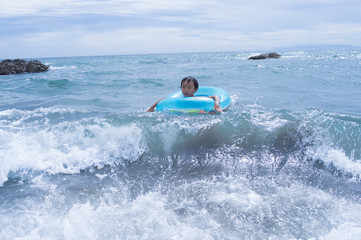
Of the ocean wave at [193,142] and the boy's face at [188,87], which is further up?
the boy's face at [188,87]

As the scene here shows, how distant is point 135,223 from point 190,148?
6.37ft

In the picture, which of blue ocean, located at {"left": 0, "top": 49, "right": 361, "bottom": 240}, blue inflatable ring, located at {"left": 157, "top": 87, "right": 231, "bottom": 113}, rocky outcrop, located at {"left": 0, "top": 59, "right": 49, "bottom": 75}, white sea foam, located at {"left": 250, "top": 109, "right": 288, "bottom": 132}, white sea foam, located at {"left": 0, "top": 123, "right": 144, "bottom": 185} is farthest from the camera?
rocky outcrop, located at {"left": 0, "top": 59, "right": 49, "bottom": 75}

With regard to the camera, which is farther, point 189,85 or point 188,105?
point 189,85

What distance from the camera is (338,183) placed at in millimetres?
3264

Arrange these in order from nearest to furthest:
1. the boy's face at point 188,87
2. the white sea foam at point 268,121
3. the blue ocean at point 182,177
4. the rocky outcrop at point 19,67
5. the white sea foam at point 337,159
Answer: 1. the blue ocean at point 182,177
2. the white sea foam at point 337,159
3. the white sea foam at point 268,121
4. the boy's face at point 188,87
5. the rocky outcrop at point 19,67

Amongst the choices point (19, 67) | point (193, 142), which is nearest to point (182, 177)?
point (193, 142)

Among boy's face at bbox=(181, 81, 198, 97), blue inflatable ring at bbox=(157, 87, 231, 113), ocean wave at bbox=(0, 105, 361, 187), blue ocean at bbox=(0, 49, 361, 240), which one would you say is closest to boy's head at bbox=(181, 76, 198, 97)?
boy's face at bbox=(181, 81, 198, 97)

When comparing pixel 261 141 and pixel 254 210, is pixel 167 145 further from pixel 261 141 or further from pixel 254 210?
pixel 254 210

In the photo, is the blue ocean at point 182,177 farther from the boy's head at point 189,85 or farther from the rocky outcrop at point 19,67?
the rocky outcrop at point 19,67

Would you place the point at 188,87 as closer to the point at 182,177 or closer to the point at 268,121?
the point at 268,121

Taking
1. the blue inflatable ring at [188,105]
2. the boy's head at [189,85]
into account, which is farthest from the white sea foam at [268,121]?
the boy's head at [189,85]

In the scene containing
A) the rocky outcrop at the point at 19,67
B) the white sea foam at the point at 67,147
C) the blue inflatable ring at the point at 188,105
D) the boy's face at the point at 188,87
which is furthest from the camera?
the rocky outcrop at the point at 19,67

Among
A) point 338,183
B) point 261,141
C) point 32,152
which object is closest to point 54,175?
point 32,152

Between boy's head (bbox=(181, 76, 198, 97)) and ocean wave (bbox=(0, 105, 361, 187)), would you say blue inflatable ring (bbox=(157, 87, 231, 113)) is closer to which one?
ocean wave (bbox=(0, 105, 361, 187))
